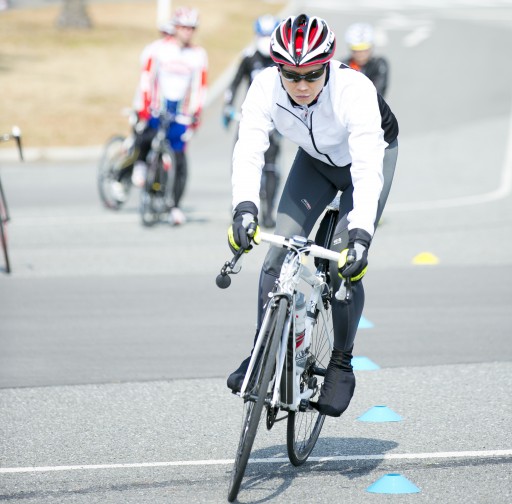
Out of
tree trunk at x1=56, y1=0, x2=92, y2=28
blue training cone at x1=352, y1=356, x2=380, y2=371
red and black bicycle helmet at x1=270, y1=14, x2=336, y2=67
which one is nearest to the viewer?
red and black bicycle helmet at x1=270, y1=14, x2=336, y2=67

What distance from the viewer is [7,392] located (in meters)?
6.74

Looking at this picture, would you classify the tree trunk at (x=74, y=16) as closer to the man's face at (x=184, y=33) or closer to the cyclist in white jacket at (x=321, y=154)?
the man's face at (x=184, y=33)

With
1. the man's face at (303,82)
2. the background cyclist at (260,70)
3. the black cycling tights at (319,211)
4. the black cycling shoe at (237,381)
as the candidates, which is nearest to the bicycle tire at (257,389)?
the black cycling shoe at (237,381)

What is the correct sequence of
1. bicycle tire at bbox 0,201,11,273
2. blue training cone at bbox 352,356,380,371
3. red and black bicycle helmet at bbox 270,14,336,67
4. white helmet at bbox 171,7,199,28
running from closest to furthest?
red and black bicycle helmet at bbox 270,14,336,67
blue training cone at bbox 352,356,380,371
bicycle tire at bbox 0,201,11,273
white helmet at bbox 171,7,199,28

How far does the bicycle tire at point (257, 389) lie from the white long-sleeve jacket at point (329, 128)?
54cm

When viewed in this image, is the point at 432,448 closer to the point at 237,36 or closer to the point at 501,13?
the point at 237,36

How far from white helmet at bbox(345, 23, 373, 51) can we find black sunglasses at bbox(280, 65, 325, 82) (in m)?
7.31

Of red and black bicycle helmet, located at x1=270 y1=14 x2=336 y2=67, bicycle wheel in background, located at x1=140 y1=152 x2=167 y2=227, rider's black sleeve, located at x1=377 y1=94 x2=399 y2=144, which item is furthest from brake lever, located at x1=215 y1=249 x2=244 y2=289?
bicycle wheel in background, located at x1=140 y1=152 x2=167 y2=227

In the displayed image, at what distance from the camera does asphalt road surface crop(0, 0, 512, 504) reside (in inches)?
208

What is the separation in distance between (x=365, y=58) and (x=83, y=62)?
53.7 feet

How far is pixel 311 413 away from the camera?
5.61 metres

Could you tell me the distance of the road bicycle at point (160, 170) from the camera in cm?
1252

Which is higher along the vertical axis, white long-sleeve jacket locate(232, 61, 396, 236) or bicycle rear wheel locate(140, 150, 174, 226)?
white long-sleeve jacket locate(232, 61, 396, 236)

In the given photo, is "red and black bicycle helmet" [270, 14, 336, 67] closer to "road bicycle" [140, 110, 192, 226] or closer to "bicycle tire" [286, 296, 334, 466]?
"bicycle tire" [286, 296, 334, 466]
